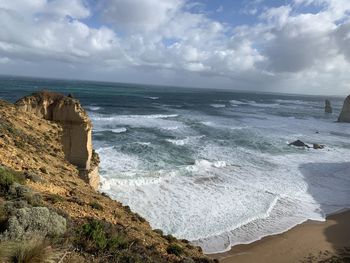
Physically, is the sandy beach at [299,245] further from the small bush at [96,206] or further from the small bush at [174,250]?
the small bush at [96,206]

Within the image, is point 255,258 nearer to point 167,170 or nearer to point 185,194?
point 185,194

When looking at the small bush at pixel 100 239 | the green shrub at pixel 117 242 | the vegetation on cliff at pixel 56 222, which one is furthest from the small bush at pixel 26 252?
the green shrub at pixel 117 242

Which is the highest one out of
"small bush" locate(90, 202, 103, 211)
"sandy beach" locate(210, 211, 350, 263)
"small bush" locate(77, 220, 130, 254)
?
"small bush" locate(77, 220, 130, 254)

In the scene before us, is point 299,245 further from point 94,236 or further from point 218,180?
point 94,236

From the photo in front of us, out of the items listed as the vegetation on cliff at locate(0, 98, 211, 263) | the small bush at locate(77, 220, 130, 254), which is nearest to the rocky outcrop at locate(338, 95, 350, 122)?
the vegetation on cliff at locate(0, 98, 211, 263)

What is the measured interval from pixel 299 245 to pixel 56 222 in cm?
1360

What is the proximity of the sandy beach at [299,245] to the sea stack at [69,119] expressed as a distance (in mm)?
8063

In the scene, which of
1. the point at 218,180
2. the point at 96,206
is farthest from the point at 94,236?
the point at 218,180

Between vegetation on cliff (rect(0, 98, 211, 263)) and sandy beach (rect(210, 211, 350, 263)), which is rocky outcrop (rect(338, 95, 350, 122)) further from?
vegetation on cliff (rect(0, 98, 211, 263))

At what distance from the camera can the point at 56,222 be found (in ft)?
25.1

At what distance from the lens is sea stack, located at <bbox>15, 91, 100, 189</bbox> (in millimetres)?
17078

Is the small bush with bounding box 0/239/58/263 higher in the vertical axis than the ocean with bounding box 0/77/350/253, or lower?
higher

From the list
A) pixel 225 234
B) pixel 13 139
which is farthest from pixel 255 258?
pixel 13 139

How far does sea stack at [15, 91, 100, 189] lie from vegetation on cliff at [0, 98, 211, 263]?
267 cm
